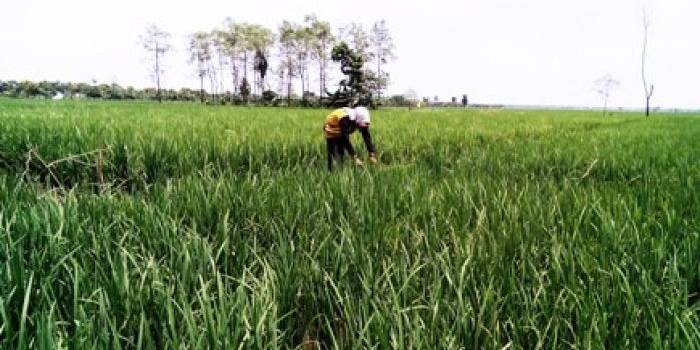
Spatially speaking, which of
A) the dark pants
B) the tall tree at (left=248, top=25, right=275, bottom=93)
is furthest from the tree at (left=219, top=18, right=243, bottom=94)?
the dark pants

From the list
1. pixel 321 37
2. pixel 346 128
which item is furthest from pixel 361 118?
pixel 321 37

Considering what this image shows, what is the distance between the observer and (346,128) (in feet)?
18.8

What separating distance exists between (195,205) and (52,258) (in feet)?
3.52

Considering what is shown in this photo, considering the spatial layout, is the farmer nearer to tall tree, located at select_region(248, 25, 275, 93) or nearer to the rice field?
the rice field

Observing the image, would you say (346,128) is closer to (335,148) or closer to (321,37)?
(335,148)

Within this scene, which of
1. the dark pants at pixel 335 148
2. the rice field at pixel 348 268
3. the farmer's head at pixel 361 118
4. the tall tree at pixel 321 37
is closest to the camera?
the rice field at pixel 348 268

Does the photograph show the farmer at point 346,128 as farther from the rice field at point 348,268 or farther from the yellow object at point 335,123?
the rice field at point 348,268

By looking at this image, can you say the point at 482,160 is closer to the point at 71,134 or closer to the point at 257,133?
the point at 257,133

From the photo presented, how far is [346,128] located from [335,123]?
0.18 m

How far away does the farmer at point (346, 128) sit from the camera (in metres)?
5.72

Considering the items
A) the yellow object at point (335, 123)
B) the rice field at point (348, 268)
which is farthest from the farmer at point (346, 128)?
the rice field at point (348, 268)

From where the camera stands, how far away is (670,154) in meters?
6.17

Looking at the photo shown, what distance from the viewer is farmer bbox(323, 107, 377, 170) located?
5719 mm

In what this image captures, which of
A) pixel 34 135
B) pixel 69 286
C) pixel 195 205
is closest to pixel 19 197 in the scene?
pixel 195 205
